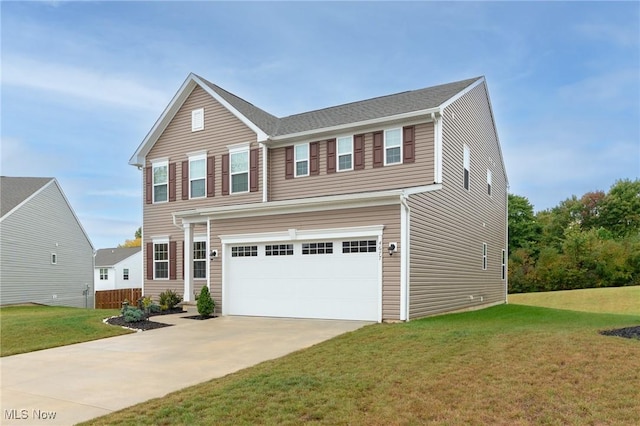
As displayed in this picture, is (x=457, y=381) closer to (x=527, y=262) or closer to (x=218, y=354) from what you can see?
(x=218, y=354)

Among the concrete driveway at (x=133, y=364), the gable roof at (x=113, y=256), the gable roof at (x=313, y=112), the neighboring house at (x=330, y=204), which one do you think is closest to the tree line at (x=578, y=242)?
the neighboring house at (x=330, y=204)

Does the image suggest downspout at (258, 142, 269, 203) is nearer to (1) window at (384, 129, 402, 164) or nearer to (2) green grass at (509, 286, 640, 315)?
(1) window at (384, 129, 402, 164)

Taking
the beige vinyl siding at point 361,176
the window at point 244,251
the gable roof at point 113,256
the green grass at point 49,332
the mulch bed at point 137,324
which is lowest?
the gable roof at point 113,256

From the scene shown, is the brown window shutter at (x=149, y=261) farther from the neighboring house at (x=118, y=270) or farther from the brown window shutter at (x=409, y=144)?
the neighboring house at (x=118, y=270)

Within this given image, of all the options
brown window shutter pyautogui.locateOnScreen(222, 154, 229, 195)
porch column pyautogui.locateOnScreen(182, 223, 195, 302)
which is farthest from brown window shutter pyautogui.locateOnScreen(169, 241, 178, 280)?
brown window shutter pyautogui.locateOnScreen(222, 154, 229, 195)

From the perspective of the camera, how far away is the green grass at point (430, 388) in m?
4.76

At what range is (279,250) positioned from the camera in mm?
13914

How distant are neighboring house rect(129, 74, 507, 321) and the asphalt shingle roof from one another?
0.36 ft

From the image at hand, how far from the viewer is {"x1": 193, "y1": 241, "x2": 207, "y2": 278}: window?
18.0 meters

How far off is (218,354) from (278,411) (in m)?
3.97

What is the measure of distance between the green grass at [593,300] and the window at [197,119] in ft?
68.1

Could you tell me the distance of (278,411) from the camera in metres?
4.95

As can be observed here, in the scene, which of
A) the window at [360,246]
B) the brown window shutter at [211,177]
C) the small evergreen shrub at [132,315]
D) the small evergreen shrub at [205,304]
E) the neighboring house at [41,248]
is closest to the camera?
the window at [360,246]

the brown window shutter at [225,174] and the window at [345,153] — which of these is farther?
the brown window shutter at [225,174]
